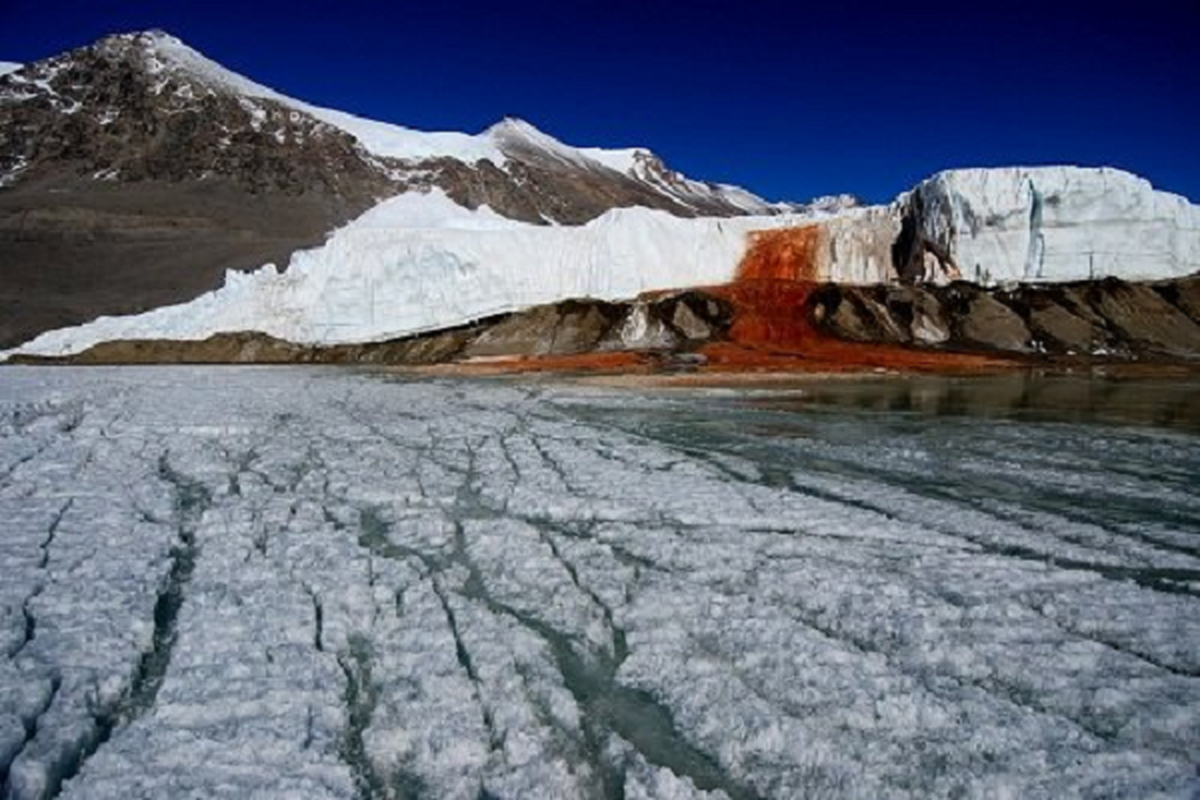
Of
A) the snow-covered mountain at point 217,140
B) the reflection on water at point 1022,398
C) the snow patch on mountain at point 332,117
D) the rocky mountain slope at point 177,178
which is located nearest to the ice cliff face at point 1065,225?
the reflection on water at point 1022,398

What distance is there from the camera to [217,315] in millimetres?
34344

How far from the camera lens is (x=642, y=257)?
112 feet

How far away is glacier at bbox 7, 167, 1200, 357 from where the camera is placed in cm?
3192

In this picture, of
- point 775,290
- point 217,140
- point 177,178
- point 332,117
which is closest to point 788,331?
point 775,290

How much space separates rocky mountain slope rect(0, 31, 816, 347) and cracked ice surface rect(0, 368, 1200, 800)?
133 feet

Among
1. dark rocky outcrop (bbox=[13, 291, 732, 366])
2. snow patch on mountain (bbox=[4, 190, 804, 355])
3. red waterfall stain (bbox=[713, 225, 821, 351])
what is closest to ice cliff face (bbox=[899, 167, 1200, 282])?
red waterfall stain (bbox=[713, 225, 821, 351])

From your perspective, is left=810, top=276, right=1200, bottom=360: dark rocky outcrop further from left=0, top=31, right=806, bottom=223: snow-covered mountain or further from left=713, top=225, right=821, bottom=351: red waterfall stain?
left=0, top=31, right=806, bottom=223: snow-covered mountain

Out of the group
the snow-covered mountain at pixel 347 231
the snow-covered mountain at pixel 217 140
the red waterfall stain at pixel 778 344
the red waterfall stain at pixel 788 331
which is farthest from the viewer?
the snow-covered mountain at pixel 217 140

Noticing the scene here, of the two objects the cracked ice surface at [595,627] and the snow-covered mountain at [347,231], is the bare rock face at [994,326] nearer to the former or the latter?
the snow-covered mountain at [347,231]

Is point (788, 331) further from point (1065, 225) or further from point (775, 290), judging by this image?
point (1065, 225)

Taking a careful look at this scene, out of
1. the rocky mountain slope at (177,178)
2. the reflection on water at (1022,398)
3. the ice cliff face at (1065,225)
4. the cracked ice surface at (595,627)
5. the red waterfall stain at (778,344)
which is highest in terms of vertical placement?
the rocky mountain slope at (177,178)

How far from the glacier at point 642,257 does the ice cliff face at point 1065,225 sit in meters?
0.04

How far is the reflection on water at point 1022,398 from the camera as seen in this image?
532 inches

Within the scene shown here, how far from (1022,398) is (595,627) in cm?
1426
